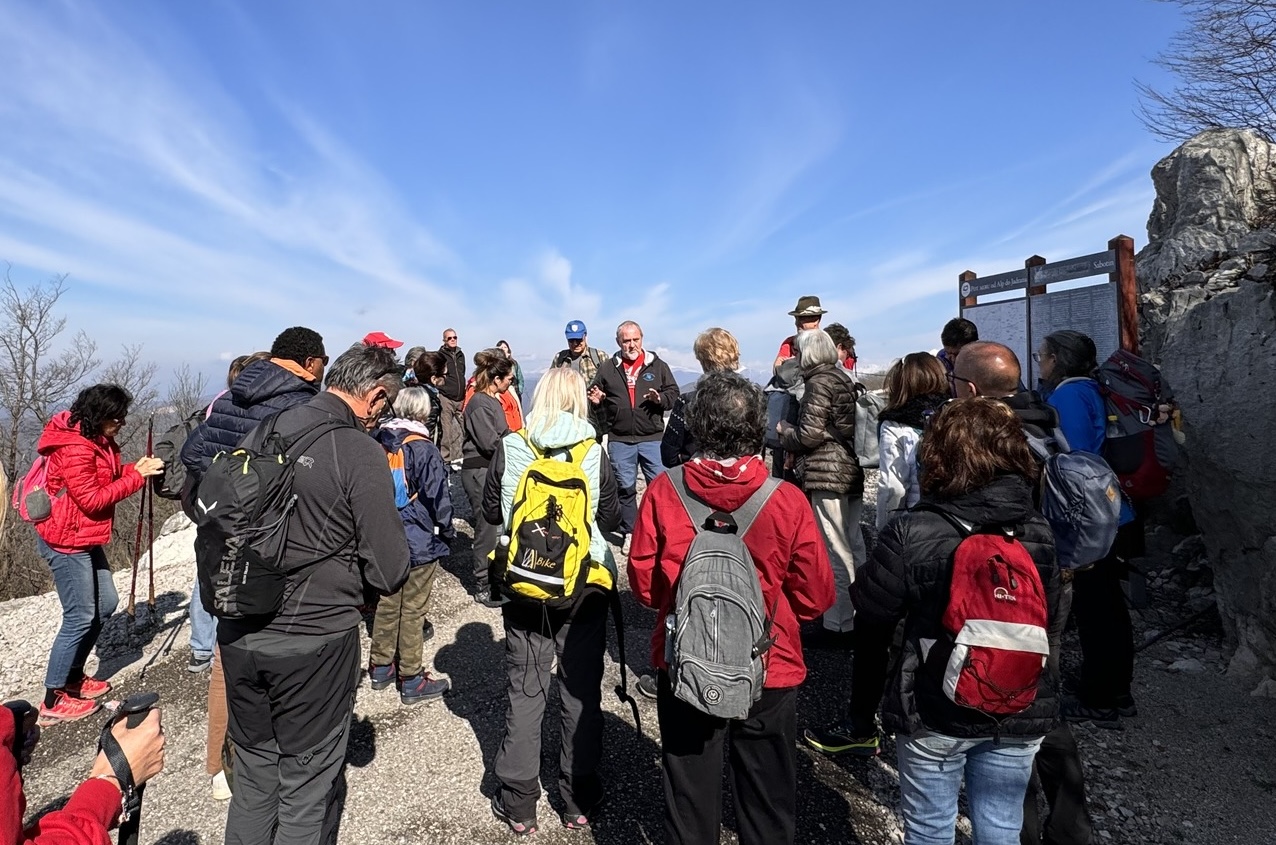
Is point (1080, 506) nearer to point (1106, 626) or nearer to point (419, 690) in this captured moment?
point (1106, 626)

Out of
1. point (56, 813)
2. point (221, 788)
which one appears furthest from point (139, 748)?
point (221, 788)

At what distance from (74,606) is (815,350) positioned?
5.23 metres

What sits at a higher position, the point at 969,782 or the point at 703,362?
the point at 703,362

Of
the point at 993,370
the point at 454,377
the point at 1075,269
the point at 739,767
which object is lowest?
the point at 739,767

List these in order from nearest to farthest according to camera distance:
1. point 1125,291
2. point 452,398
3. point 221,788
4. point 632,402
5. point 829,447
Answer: point 221,788 < point 829,447 < point 1125,291 < point 632,402 < point 452,398

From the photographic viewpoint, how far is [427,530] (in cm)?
419

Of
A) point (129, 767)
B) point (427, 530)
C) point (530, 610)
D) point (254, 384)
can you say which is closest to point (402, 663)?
point (427, 530)

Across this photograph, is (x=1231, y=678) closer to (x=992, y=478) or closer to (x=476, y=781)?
(x=992, y=478)

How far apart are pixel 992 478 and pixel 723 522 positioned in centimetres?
95

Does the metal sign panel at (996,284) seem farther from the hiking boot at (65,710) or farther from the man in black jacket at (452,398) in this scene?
the hiking boot at (65,710)

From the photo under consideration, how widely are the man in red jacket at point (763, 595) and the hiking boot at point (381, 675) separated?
8.93 ft

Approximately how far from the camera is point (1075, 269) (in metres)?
5.51

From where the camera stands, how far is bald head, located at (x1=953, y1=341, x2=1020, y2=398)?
2986 millimetres

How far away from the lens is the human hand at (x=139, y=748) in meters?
1.50
